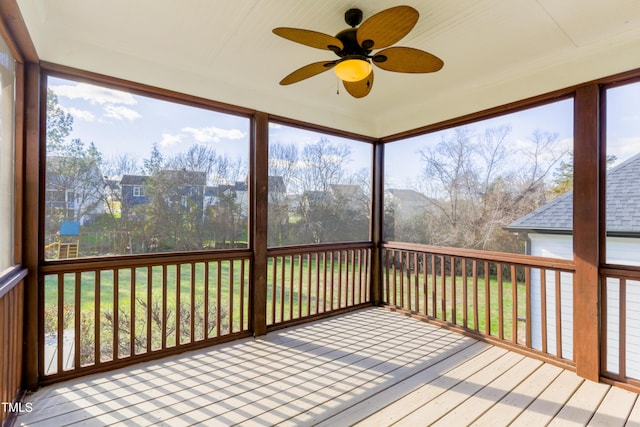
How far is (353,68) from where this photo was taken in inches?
75.9

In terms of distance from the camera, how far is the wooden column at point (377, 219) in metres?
4.30

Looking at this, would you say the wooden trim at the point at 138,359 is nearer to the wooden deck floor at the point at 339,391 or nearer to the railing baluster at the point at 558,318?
the wooden deck floor at the point at 339,391

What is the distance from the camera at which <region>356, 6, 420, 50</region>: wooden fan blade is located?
5.06 ft

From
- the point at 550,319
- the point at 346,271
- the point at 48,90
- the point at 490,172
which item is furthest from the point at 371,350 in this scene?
the point at 48,90

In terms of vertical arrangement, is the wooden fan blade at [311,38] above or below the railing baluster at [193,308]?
above

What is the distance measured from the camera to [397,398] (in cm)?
215

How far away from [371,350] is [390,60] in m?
2.42

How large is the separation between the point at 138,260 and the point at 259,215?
117 cm

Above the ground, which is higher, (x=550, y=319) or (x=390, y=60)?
(x=390, y=60)

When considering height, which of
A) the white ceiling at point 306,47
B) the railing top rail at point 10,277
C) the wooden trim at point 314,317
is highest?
the white ceiling at point 306,47

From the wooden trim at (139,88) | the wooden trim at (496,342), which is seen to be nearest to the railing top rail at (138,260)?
the wooden trim at (139,88)

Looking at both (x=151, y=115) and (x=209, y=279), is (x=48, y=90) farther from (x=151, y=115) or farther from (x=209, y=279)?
(x=209, y=279)

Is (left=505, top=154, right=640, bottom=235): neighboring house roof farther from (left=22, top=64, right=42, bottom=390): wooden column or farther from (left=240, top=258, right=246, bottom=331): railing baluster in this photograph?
(left=22, top=64, right=42, bottom=390): wooden column

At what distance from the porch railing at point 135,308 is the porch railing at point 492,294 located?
200 cm
